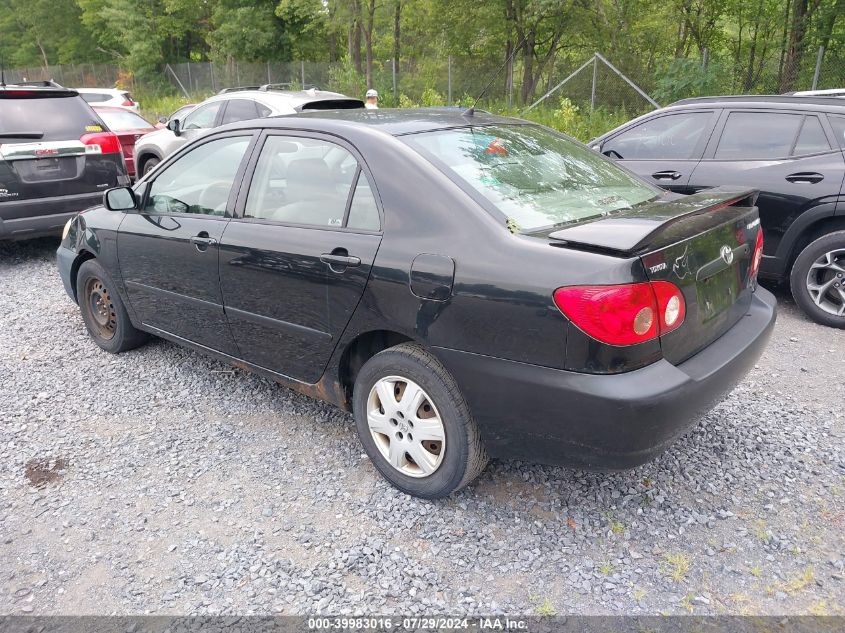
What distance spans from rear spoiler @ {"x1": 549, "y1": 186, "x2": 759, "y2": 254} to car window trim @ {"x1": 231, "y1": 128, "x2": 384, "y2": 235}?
0.88 m

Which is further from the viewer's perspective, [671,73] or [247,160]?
[671,73]

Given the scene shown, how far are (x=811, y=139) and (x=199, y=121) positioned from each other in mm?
8800

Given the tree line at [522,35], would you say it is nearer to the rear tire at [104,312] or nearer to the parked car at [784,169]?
the parked car at [784,169]

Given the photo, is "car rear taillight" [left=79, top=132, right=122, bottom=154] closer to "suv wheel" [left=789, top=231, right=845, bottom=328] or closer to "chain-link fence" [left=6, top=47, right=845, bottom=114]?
"chain-link fence" [left=6, top=47, right=845, bottom=114]

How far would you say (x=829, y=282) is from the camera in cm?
505

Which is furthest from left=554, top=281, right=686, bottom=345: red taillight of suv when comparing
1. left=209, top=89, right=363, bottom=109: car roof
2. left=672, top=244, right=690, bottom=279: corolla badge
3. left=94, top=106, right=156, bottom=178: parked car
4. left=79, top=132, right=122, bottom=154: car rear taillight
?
left=94, top=106, right=156, bottom=178: parked car

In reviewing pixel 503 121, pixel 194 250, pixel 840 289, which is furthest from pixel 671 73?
pixel 194 250

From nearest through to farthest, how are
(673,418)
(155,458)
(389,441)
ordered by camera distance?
(673,418)
(389,441)
(155,458)

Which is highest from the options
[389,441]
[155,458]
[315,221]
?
[315,221]

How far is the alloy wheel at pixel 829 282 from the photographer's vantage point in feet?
16.5

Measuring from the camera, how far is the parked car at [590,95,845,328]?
506cm

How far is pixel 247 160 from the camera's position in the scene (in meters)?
3.55

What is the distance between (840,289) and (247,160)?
4.51 meters

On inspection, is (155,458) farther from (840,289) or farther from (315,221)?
(840,289)
